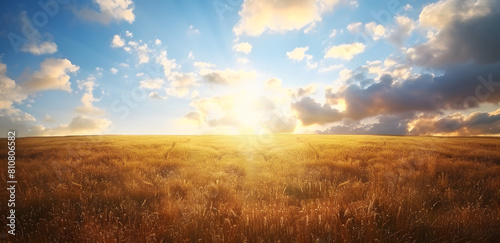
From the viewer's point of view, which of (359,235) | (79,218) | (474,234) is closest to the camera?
(359,235)

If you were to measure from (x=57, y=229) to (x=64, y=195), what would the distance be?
2116 millimetres

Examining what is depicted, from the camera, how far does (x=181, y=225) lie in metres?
3.44

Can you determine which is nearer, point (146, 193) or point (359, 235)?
point (359, 235)

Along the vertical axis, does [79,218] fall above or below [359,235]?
below

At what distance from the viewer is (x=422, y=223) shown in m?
3.17

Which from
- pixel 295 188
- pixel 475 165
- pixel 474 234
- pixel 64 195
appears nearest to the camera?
pixel 474 234

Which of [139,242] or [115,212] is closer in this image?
[139,242]

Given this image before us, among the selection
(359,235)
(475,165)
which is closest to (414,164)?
(475,165)

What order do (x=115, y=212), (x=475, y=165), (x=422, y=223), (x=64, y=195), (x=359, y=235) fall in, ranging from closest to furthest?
(x=359, y=235)
(x=422, y=223)
(x=115, y=212)
(x=64, y=195)
(x=475, y=165)

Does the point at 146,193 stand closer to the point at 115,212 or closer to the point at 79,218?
the point at 115,212

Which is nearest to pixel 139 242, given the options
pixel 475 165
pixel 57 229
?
pixel 57 229

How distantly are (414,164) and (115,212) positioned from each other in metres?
10.6

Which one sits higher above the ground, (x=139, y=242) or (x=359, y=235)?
(x=359, y=235)

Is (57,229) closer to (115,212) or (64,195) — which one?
(115,212)
